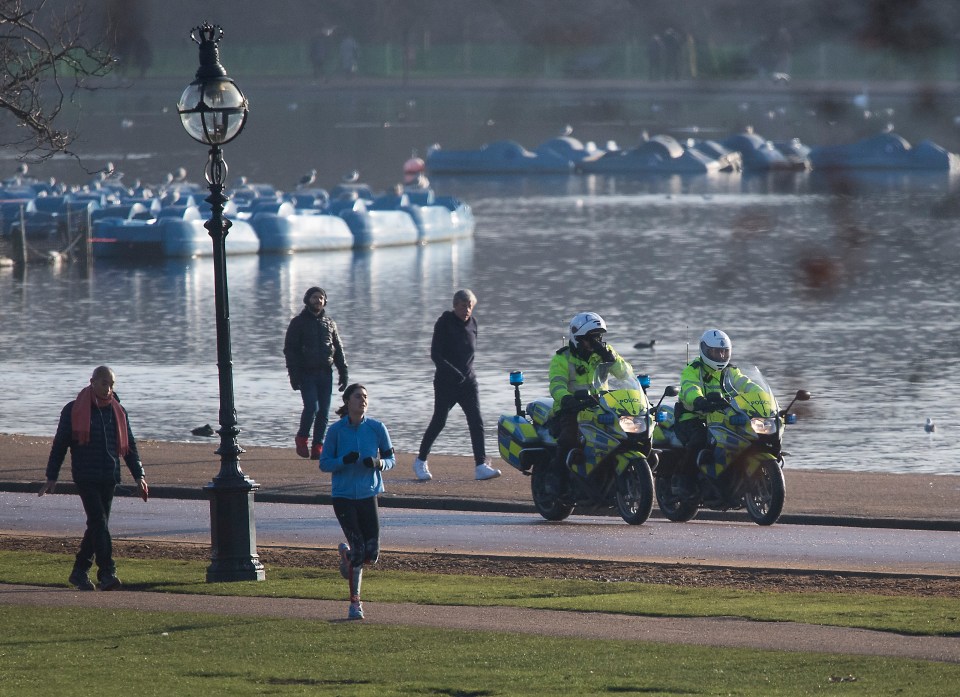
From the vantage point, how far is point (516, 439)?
50.6ft

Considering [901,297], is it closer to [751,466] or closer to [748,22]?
[751,466]

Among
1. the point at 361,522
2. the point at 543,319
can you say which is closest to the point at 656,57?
the point at 361,522

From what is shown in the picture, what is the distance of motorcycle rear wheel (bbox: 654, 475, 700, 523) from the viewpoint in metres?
14.9

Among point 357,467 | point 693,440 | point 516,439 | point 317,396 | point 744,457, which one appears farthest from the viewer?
point 317,396

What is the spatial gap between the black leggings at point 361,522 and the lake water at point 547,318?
370 centimetres

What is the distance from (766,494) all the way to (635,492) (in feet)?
3.95

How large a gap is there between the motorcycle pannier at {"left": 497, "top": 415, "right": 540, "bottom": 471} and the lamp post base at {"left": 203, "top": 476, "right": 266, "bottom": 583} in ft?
12.8

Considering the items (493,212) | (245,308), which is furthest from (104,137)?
(245,308)

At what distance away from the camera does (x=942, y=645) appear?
9.42m

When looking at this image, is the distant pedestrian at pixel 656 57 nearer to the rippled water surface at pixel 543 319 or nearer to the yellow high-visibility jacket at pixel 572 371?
the rippled water surface at pixel 543 319

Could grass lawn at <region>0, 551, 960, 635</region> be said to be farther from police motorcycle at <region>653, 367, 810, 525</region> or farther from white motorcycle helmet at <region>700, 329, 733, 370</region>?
white motorcycle helmet at <region>700, 329, 733, 370</region>

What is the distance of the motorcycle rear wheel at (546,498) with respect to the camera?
15.0 m

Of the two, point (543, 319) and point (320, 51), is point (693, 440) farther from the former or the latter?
point (543, 319)

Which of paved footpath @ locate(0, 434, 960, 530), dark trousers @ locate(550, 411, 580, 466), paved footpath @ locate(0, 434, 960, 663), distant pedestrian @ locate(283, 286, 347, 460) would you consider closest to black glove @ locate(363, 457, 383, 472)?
paved footpath @ locate(0, 434, 960, 663)
